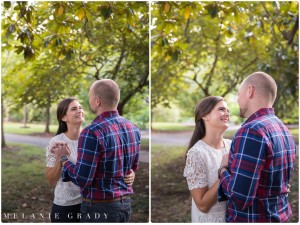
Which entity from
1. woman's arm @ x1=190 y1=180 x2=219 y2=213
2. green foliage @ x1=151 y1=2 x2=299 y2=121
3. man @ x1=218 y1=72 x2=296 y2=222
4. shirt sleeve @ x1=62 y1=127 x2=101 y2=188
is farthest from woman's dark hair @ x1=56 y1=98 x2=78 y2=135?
man @ x1=218 y1=72 x2=296 y2=222

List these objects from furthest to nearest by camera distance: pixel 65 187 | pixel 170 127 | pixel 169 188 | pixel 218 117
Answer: pixel 169 188, pixel 170 127, pixel 65 187, pixel 218 117

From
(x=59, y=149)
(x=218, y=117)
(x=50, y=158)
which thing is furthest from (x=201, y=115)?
(x=50, y=158)

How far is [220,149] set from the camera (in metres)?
2.45

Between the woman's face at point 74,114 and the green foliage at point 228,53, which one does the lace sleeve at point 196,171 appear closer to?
the woman's face at point 74,114

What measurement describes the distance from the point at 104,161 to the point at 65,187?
570 mm

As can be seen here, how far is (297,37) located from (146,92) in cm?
137

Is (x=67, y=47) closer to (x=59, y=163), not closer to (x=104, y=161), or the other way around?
(x=59, y=163)

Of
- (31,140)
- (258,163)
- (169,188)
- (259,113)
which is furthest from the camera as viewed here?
(169,188)

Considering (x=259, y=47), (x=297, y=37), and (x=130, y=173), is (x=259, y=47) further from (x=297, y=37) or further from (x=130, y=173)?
(x=130, y=173)

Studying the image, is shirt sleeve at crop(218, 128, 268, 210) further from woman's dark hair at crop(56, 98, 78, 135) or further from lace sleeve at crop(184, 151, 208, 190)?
woman's dark hair at crop(56, 98, 78, 135)

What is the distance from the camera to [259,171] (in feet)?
6.41

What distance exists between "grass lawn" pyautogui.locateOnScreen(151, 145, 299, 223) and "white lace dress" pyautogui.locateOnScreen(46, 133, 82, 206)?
3.03ft

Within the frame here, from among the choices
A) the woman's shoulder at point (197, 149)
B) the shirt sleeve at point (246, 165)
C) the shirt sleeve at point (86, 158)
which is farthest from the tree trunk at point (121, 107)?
the shirt sleeve at point (246, 165)

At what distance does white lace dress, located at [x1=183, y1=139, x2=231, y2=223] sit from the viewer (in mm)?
2309
